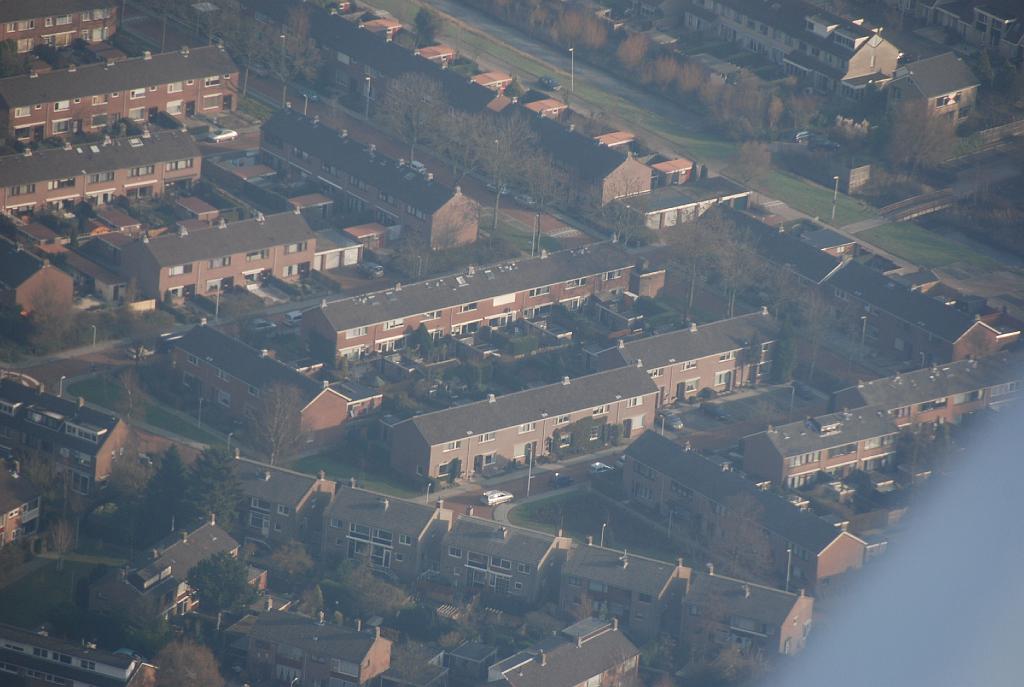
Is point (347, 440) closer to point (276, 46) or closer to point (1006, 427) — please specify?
point (1006, 427)

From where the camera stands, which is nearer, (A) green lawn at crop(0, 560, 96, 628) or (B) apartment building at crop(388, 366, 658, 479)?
(A) green lawn at crop(0, 560, 96, 628)

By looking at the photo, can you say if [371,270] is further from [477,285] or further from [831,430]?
[831,430]

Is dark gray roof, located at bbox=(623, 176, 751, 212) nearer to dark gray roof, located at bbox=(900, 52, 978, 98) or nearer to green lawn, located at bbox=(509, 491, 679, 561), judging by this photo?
dark gray roof, located at bbox=(900, 52, 978, 98)

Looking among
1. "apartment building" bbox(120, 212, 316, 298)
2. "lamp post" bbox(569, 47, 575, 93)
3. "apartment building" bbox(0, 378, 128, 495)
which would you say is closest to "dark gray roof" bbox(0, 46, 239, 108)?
"apartment building" bbox(120, 212, 316, 298)

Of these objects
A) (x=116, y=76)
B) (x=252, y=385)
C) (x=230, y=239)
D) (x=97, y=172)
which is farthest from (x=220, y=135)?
(x=252, y=385)

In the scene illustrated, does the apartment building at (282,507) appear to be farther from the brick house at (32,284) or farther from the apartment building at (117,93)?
the apartment building at (117,93)

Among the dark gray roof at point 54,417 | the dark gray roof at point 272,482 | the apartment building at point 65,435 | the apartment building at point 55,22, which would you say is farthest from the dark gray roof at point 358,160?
the apartment building at point 65,435
